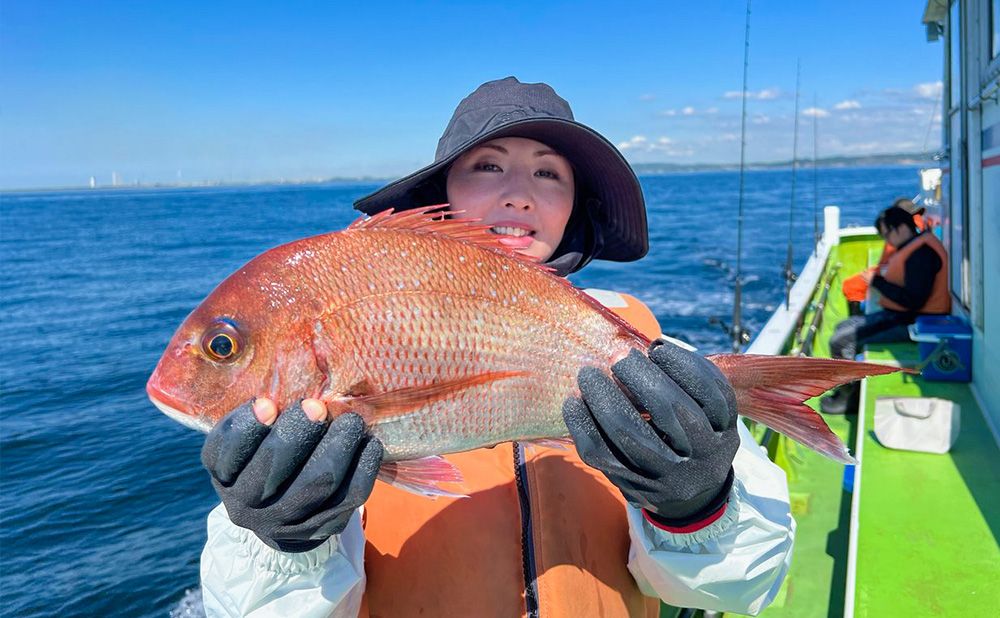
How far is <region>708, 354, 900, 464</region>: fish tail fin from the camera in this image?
1.57 metres

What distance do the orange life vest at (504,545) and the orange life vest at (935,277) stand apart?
6.37 metres

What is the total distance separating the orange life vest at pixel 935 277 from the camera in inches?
271

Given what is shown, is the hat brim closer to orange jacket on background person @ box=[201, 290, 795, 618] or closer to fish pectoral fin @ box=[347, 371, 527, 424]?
fish pectoral fin @ box=[347, 371, 527, 424]

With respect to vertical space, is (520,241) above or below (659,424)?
above

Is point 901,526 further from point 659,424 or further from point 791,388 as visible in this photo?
point 659,424

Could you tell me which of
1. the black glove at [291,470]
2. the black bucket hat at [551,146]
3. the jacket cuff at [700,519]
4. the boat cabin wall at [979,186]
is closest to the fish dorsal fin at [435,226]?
the black bucket hat at [551,146]

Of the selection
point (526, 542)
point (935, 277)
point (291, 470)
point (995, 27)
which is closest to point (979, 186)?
point (995, 27)

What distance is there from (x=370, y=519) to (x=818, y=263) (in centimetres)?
1147

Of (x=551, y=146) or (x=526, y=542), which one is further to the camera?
(x=551, y=146)

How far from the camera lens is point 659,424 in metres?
1.65

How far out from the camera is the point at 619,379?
1678mm

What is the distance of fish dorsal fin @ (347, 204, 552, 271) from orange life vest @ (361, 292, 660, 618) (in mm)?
591

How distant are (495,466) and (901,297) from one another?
6.55m

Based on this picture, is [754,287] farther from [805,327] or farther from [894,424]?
[894,424]
